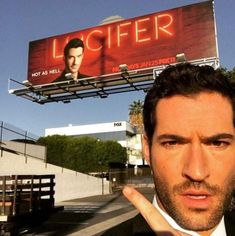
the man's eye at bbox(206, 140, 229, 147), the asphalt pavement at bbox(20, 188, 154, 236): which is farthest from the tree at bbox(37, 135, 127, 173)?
the man's eye at bbox(206, 140, 229, 147)

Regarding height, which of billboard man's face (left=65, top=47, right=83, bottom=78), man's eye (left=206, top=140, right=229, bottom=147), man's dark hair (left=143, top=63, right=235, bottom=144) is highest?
billboard man's face (left=65, top=47, right=83, bottom=78)

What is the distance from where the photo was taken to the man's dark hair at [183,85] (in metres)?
1.45

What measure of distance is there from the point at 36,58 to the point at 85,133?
46282mm

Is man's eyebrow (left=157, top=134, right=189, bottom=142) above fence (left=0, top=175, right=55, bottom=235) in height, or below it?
above

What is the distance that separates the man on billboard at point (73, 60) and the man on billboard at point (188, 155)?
25.4m

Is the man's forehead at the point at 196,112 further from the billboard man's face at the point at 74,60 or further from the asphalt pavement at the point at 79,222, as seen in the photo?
the billboard man's face at the point at 74,60

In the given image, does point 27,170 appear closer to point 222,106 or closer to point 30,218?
point 30,218

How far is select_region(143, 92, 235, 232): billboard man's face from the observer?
3.94 feet

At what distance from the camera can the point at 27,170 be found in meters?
20.8

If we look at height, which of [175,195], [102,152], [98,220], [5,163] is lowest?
[98,220]

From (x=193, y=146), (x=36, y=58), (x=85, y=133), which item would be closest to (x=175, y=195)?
(x=193, y=146)

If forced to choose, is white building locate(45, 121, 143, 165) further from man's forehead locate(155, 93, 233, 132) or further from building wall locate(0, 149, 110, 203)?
man's forehead locate(155, 93, 233, 132)

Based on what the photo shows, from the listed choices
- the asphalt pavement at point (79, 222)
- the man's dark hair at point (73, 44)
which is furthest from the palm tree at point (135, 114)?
the asphalt pavement at point (79, 222)

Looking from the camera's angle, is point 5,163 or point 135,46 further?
point 135,46
